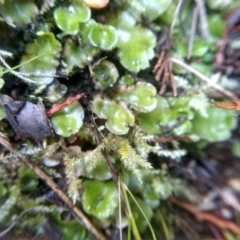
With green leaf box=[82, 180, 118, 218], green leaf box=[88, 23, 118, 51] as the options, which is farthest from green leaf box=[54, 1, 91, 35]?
green leaf box=[82, 180, 118, 218]

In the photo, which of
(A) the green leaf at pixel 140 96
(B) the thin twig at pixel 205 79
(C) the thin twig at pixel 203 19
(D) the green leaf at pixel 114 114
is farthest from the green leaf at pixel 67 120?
(C) the thin twig at pixel 203 19

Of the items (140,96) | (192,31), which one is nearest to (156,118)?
(140,96)

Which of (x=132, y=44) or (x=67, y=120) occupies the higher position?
A: (x=132, y=44)

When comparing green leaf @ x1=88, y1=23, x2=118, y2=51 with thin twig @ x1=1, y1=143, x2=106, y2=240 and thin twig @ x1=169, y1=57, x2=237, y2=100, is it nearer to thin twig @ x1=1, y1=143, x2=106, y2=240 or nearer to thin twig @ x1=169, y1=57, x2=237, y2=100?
thin twig @ x1=169, y1=57, x2=237, y2=100

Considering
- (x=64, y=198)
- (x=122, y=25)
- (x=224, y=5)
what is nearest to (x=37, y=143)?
(x=64, y=198)

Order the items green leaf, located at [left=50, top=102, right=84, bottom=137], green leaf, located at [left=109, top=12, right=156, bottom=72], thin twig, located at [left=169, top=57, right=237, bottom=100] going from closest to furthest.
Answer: green leaf, located at [left=50, top=102, right=84, bottom=137], green leaf, located at [left=109, top=12, right=156, bottom=72], thin twig, located at [left=169, top=57, right=237, bottom=100]

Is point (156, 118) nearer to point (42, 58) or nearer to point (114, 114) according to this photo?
point (114, 114)

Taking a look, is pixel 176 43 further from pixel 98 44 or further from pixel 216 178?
pixel 216 178
